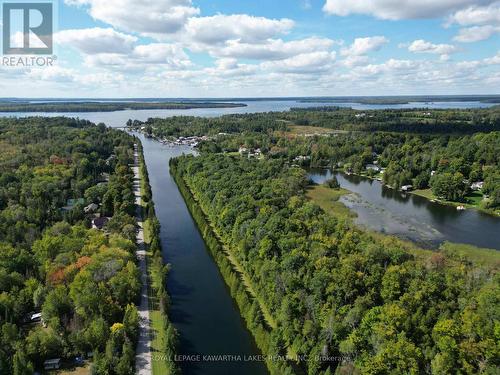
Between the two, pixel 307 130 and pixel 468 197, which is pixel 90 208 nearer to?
pixel 468 197

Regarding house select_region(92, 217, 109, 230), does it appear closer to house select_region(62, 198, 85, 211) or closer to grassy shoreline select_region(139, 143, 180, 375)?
grassy shoreline select_region(139, 143, 180, 375)

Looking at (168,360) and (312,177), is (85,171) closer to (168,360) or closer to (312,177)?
(312,177)

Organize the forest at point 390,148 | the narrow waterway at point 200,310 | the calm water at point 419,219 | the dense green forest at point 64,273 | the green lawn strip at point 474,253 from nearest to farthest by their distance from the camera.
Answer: the dense green forest at point 64,273
the narrow waterway at point 200,310
the green lawn strip at point 474,253
the calm water at point 419,219
the forest at point 390,148

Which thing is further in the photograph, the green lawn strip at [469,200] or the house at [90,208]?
the green lawn strip at [469,200]

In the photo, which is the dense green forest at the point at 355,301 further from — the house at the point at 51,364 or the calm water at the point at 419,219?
A: the house at the point at 51,364

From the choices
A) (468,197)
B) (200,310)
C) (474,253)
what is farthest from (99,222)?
(468,197)

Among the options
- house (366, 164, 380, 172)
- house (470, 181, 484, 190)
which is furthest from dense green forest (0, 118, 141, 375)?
house (470, 181, 484, 190)

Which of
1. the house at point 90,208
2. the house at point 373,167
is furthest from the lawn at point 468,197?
the house at point 90,208
